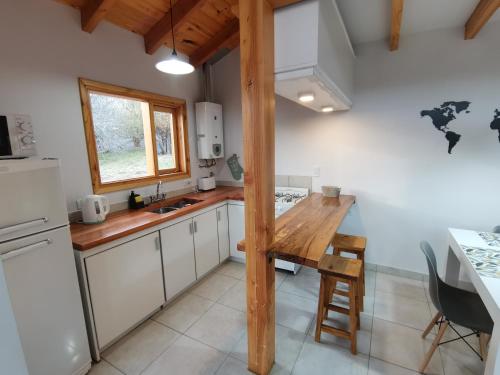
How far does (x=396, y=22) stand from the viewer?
201cm

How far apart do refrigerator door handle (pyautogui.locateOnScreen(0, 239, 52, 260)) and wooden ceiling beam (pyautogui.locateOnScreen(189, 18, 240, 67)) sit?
8.62ft

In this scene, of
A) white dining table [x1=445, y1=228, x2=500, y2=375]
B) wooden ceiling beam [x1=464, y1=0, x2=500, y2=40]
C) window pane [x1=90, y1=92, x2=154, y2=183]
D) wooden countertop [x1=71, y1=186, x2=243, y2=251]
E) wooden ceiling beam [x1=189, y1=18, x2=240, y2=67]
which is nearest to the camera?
white dining table [x1=445, y1=228, x2=500, y2=375]

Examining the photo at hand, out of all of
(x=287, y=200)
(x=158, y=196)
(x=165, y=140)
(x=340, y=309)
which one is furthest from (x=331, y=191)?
(x=165, y=140)

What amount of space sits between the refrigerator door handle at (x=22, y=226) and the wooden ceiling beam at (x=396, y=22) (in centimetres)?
272

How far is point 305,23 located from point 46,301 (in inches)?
85.1

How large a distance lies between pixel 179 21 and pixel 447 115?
273 cm

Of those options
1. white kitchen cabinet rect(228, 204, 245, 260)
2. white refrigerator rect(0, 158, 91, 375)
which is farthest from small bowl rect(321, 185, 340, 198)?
white refrigerator rect(0, 158, 91, 375)

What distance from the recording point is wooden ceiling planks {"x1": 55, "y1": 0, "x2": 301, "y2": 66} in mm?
2043

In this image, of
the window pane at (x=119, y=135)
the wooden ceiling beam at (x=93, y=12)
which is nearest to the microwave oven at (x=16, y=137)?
the window pane at (x=119, y=135)

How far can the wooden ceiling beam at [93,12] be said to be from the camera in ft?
6.25

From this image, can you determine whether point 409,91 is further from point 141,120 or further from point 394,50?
point 141,120

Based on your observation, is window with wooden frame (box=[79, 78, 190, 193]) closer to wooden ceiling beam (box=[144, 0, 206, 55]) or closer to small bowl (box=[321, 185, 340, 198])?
wooden ceiling beam (box=[144, 0, 206, 55])

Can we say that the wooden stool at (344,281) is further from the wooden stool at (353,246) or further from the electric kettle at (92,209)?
the electric kettle at (92,209)

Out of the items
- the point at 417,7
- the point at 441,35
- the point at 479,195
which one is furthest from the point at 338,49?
the point at 479,195
